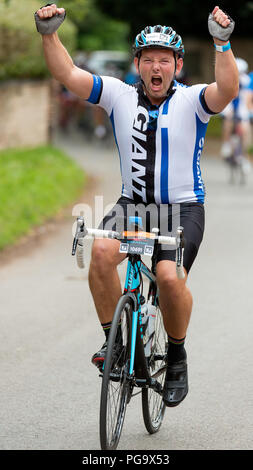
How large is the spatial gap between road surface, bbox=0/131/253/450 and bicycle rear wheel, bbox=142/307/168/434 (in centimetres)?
7

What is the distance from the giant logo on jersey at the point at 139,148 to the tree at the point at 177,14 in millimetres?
22641

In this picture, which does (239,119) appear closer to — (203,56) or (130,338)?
(130,338)

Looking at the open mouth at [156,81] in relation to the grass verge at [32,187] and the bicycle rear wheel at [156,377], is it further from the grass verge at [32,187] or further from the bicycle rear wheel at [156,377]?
the grass verge at [32,187]

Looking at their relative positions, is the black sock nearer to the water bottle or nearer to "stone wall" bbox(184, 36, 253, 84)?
the water bottle

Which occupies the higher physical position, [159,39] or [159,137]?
[159,39]

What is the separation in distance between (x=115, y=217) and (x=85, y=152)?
17.2 m

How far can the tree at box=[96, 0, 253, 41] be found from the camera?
27.7m

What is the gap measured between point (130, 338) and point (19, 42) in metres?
→ 12.1

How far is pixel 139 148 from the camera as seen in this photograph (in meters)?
4.90

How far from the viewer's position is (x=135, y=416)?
5.39 metres

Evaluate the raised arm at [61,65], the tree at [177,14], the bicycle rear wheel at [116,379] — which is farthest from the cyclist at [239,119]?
the bicycle rear wheel at [116,379]

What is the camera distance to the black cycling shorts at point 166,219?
15.9 ft

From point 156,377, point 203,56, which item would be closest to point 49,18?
point 156,377

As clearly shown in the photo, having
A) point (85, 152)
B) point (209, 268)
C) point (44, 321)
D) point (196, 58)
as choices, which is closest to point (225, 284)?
point (209, 268)
